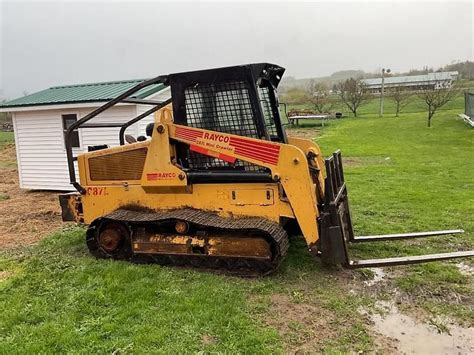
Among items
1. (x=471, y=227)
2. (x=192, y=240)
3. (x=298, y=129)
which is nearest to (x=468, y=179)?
(x=471, y=227)

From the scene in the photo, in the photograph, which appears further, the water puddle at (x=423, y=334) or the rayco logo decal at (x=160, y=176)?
the rayco logo decal at (x=160, y=176)

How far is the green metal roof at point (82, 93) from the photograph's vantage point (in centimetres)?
1100

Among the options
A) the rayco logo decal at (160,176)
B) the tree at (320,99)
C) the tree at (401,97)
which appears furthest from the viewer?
the tree at (320,99)

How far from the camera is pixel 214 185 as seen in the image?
550 centimetres

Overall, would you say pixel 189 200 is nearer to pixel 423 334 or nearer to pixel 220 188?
pixel 220 188

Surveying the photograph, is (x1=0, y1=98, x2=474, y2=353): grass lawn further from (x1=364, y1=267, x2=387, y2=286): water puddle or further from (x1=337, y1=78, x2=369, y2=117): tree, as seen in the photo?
(x1=337, y1=78, x2=369, y2=117): tree

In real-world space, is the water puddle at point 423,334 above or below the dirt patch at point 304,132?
below

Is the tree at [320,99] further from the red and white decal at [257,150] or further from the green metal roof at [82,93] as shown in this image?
the red and white decal at [257,150]

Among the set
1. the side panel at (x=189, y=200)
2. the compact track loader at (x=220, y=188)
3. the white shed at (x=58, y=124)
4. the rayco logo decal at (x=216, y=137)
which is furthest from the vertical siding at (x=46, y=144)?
the rayco logo decal at (x=216, y=137)

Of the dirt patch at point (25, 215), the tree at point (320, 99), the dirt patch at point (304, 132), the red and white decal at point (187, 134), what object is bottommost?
the dirt patch at point (25, 215)

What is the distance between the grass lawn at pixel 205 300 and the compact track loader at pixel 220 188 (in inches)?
12.2

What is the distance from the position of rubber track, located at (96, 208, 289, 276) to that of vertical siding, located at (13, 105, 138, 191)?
617cm

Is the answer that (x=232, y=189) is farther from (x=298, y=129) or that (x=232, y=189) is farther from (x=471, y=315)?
(x=298, y=129)

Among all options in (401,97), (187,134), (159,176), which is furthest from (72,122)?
(401,97)
